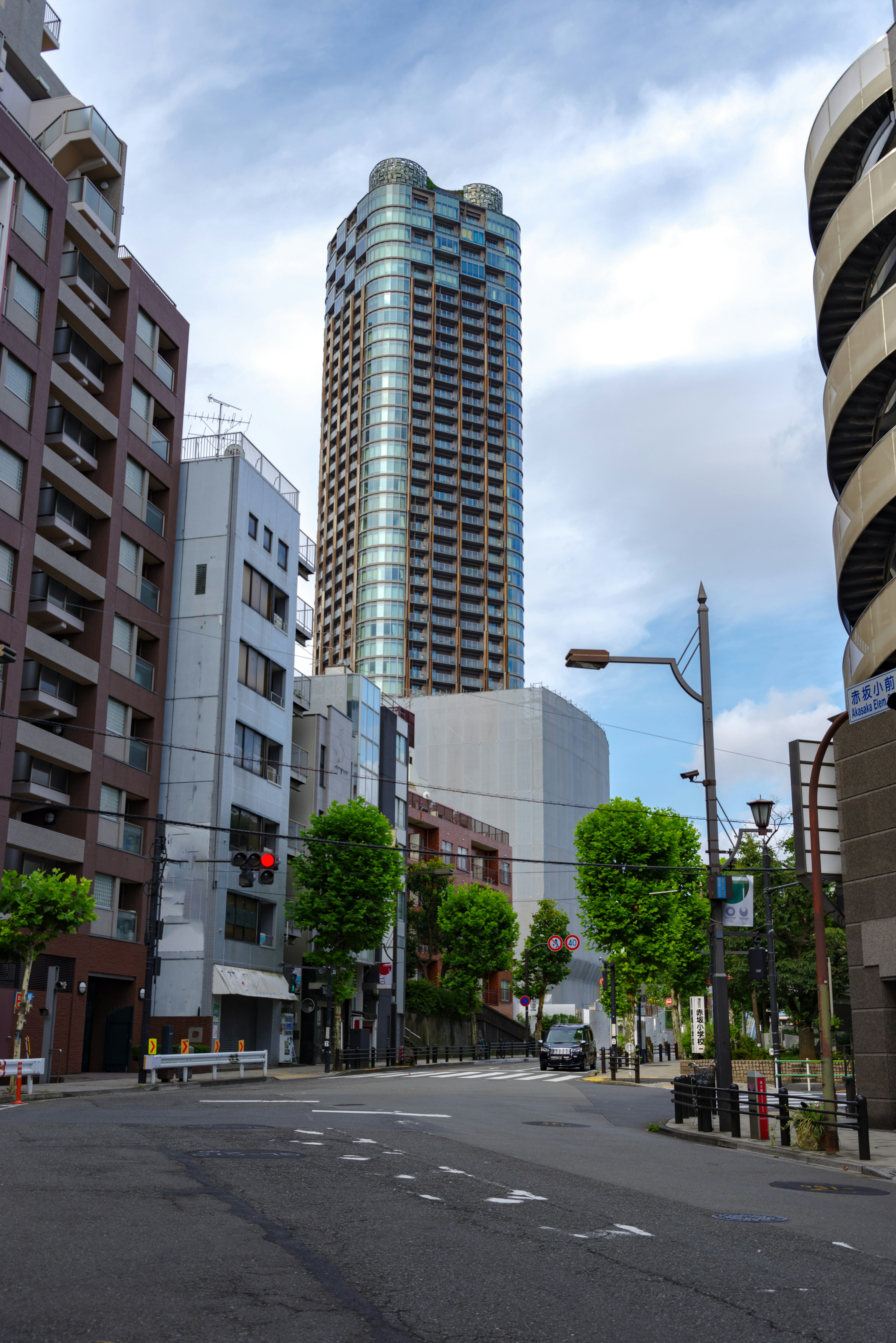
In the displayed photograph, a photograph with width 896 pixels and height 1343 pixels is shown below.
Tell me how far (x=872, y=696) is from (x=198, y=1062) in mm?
24775

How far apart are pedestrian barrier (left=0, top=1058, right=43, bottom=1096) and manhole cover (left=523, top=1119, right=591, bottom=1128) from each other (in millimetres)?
11821

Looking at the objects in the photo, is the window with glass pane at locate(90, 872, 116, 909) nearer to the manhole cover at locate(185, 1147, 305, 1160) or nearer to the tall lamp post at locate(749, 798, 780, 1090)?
the tall lamp post at locate(749, 798, 780, 1090)

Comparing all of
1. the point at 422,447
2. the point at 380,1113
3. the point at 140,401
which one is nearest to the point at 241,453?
the point at 140,401

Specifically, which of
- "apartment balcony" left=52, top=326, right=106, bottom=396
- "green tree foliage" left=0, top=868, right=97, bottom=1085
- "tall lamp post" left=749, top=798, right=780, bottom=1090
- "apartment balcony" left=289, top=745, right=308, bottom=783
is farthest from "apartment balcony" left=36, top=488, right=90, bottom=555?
"tall lamp post" left=749, top=798, right=780, bottom=1090

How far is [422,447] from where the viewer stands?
14862 cm

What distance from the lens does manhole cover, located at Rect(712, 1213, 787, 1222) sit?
10.5 meters

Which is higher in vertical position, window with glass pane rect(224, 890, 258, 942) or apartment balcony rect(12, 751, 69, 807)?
apartment balcony rect(12, 751, 69, 807)

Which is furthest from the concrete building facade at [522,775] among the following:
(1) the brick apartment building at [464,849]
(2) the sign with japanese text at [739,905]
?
(2) the sign with japanese text at [739,905]

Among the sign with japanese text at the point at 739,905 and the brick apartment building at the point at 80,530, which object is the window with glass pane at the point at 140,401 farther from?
the sign with japanese text at the point at 739,905

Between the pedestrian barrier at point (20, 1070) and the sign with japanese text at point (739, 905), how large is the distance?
16210 millimetres

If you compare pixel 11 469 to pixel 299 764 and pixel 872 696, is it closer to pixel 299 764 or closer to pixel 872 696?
pixel 299 764

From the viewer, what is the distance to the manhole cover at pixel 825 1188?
43.8 ft

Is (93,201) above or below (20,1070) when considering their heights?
above

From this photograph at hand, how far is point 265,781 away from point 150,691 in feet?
23.5
